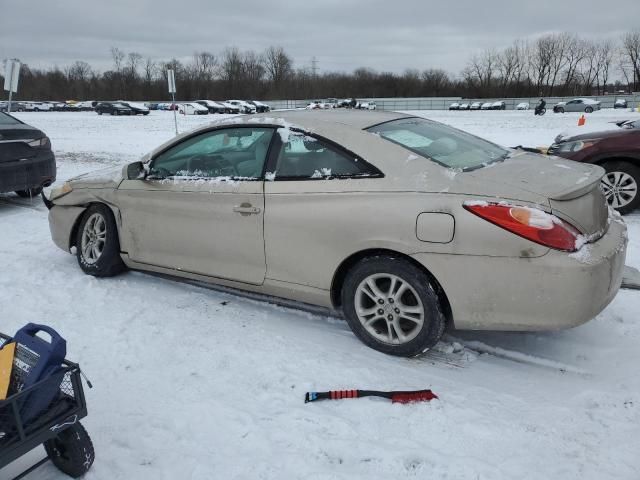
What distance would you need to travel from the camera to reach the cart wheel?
2.37 m

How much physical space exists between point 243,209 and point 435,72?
92177 millimetres

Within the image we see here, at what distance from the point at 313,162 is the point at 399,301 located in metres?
1.10

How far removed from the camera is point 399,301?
3279 mm

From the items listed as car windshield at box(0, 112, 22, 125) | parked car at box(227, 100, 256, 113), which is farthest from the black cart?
parked car at box(227, 100, 256, 113)

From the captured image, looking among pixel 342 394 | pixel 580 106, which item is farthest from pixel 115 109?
pixel 342 394

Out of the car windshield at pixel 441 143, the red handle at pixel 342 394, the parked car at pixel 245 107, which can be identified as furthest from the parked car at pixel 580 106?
the red handle at pixel 342 394

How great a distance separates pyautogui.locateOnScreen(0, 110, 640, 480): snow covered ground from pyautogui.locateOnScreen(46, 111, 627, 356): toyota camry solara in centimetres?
31

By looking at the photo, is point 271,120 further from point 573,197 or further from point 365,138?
point 573,197

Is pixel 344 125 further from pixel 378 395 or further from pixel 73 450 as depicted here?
pixel 73 450

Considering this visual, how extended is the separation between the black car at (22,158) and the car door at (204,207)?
3.55 m

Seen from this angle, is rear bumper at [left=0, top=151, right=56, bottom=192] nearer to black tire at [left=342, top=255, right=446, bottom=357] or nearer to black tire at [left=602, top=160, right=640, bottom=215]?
black tire at [left=342, top=255, right=446, bottom=357]

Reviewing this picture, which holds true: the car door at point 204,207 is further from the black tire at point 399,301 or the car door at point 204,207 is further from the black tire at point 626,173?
the black tire at point 626,173

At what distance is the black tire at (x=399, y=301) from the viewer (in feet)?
10.4

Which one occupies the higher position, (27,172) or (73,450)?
(27,172)
